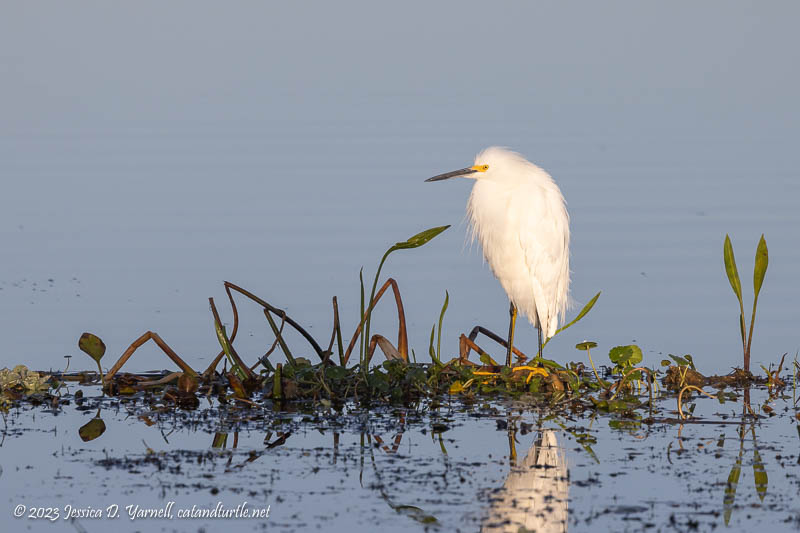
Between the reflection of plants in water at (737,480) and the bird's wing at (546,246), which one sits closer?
the reflection of plants in water at (737,480)

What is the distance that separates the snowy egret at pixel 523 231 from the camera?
10.2m

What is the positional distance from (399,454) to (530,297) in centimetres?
378

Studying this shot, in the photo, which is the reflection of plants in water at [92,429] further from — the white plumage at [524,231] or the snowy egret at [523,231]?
the white plumage at [524,231]

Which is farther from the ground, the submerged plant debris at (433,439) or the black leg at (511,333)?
the black leg at (511,333)

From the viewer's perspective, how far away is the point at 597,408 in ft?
26.7

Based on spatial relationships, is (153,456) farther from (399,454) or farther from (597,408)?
(597,408)

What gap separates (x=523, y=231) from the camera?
10203 millimetres

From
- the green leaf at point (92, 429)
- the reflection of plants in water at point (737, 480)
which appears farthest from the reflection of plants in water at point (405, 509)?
the green leaf at point (92, 429)

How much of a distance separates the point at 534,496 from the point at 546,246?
170 inches

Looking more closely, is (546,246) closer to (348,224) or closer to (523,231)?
(523,231)

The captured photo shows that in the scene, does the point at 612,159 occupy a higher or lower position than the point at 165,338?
higher

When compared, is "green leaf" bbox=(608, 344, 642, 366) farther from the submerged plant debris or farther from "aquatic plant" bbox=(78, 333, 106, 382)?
"aquatic plant" bbox=(78, 333, 106, 382)

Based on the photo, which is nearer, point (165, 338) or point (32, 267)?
point (165, 338)

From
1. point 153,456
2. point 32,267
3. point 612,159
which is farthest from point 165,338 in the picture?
point 612,159
